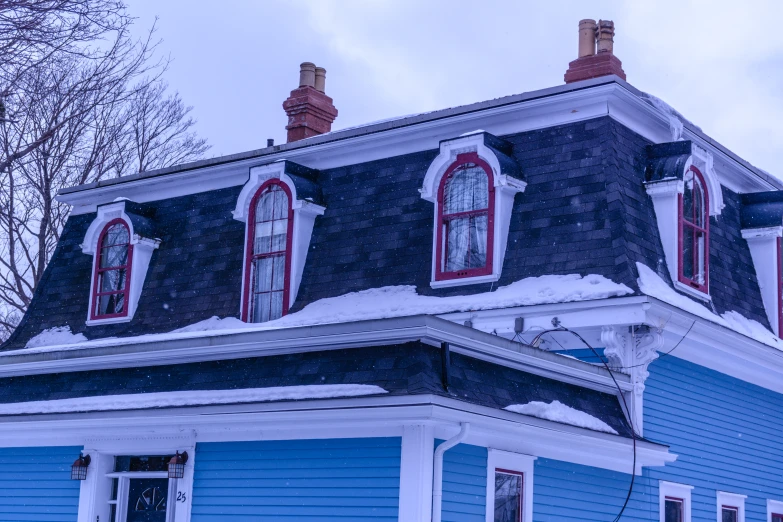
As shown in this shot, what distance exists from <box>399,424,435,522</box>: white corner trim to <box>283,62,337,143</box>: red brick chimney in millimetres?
9512

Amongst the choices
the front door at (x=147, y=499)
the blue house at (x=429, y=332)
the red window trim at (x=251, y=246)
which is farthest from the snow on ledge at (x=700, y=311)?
the front door at (x=147, y=499)

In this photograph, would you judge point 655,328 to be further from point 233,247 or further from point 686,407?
point 233,247

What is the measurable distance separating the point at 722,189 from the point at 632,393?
4.92 metres

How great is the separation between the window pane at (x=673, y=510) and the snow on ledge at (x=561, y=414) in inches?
83.4

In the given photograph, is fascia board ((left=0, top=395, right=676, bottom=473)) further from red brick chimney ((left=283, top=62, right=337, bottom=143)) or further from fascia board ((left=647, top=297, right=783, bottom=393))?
red brick chimney ((left=283, top=62, right=337, bottom=143))

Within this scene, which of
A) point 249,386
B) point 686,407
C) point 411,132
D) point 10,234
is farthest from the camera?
point 10,234

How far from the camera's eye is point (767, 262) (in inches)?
678

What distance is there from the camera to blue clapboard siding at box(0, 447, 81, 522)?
45.5 ft

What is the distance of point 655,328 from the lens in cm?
1362

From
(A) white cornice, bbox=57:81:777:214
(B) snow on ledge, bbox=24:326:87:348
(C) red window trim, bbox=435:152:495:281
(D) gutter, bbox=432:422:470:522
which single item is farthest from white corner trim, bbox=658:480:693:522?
(B) snow on ledge, bbox=24:326:87:348

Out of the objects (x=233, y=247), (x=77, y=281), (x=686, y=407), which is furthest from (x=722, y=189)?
(x=77, y=281)

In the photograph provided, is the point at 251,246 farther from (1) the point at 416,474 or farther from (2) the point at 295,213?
(1) the point at 416,474

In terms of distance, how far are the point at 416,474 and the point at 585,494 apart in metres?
2.88

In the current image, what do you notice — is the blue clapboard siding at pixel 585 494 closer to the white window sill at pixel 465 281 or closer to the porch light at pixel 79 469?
the white window sill at pixel 465 281
